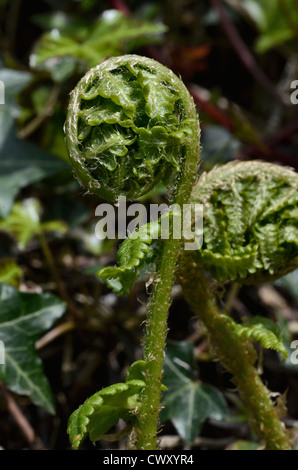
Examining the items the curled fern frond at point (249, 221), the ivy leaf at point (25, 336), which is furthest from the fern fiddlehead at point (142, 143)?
the ivy leaf at point (25, 336)

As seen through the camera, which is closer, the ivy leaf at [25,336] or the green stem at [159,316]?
the green stem at [159,316]

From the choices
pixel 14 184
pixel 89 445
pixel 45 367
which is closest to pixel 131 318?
pixel 45 367

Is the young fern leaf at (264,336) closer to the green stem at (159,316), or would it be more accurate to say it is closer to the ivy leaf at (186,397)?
the green stem at (159,316)

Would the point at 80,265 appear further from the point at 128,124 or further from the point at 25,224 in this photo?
the point at 128,124

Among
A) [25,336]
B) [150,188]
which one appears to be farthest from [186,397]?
[150,188]

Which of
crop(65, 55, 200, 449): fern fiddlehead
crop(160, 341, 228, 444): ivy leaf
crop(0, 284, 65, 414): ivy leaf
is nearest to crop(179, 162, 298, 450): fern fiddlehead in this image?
crop(65, 55, 200, 449): fern fiddlehead
